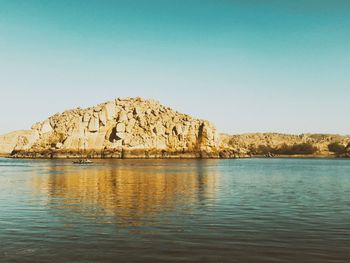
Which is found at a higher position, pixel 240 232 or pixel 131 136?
pixel 131 136

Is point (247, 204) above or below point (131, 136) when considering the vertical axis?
below

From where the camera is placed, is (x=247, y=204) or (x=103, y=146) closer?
(x=247, y=204)

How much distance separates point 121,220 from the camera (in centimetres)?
2280

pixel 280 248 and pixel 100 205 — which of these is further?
pixel 100 205

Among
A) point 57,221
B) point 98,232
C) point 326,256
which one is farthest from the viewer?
point 57,221

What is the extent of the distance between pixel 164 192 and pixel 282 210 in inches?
567

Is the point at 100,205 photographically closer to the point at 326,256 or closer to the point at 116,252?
the point at 116,252

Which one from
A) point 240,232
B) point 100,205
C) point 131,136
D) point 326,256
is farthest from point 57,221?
point 131,136

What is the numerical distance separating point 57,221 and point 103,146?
577 feet

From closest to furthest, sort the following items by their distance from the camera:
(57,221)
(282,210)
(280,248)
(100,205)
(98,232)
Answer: (280,248), (98,232), (57,221), (282,210), (100,205)

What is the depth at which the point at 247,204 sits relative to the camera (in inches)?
1185

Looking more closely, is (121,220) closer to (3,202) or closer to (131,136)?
(3,202)

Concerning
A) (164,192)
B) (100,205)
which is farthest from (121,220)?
(164,192)

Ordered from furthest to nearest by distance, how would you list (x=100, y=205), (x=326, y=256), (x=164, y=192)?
(x=164, y=192) < (x=100, y=205) < (x=326, y=256)
